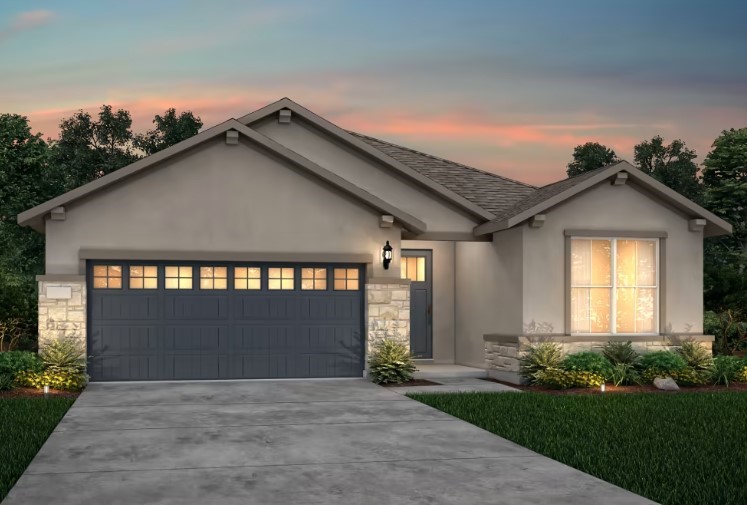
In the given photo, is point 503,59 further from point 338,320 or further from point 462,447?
point 462,447

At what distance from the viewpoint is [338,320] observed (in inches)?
697

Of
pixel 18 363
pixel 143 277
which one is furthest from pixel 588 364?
pixel 18 363

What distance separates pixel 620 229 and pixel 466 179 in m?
5.02

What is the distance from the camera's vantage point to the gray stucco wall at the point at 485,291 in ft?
59.4

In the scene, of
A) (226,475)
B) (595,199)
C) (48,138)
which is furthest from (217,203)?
(48,138)

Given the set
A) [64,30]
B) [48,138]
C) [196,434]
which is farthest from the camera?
[48,138]

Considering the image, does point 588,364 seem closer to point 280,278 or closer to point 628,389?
point 628,389

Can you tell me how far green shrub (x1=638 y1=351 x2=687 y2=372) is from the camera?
17.0 metres

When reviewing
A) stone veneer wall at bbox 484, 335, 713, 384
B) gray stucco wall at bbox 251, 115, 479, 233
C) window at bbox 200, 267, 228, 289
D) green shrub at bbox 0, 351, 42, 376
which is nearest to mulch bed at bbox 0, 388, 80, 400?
green shrub at bbox 0, 351, 42, 376

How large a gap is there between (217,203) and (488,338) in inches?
254

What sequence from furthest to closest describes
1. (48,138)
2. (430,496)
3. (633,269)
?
(48,138) < (633,269) < (430,496)

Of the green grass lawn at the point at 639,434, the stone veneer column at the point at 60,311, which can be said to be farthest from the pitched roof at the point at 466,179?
the stone veneer column at the point at 60,311

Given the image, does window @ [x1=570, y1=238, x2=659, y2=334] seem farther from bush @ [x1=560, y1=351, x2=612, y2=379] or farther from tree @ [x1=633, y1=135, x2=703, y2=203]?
tree @ [x1=633, y1=135, x2=703, y2=203]

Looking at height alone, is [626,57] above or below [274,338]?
above
